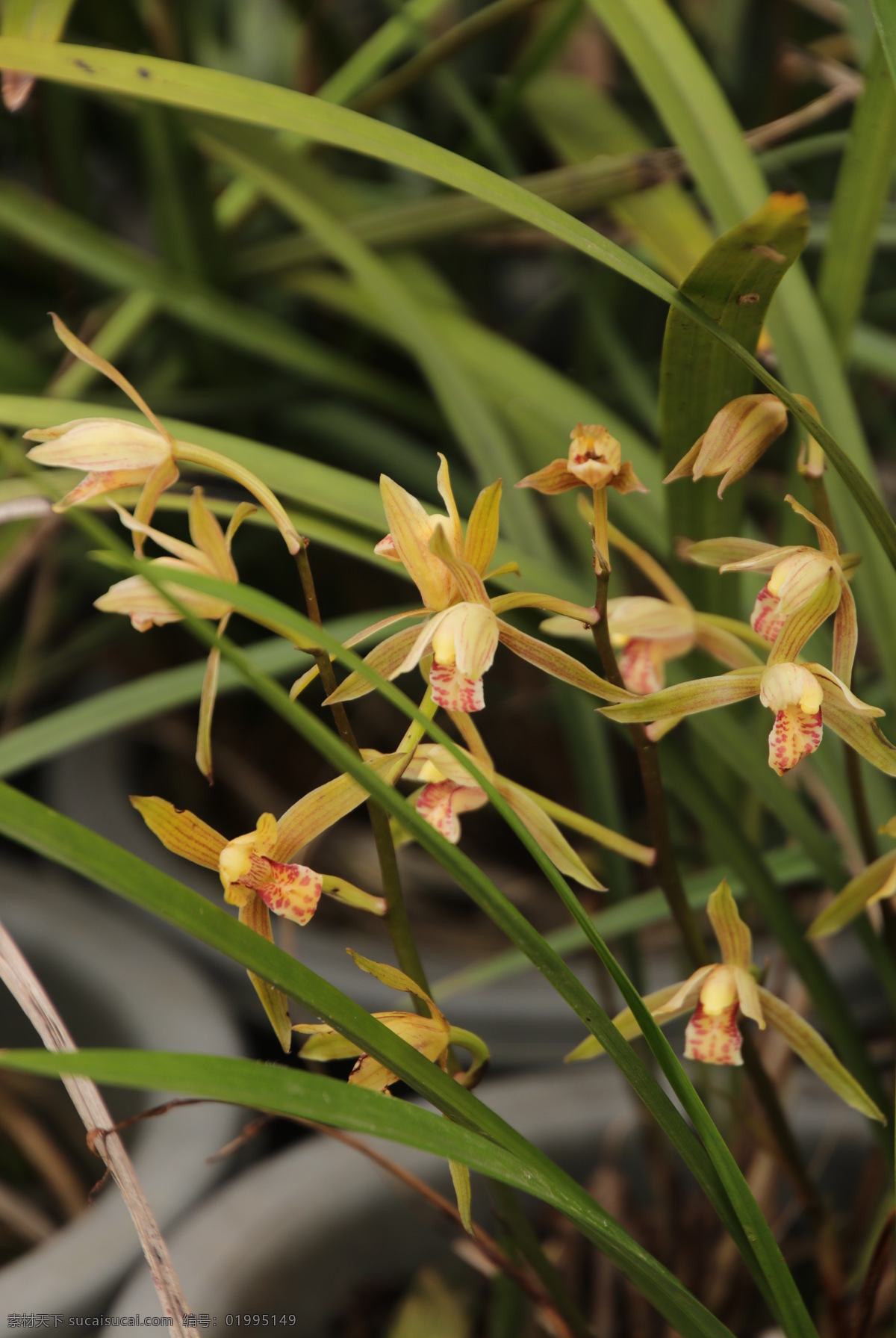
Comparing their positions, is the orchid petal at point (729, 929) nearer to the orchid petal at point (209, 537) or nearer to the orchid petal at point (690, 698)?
the orchid petal at point (690, 698)

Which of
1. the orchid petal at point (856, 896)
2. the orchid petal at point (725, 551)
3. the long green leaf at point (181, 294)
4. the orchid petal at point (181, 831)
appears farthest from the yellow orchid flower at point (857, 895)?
the long green leaf at point (181, 294)

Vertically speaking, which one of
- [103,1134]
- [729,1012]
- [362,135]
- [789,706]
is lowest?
[103,1134]

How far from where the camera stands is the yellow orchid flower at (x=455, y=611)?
0.84 ft

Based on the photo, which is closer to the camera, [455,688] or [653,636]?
[455,688]

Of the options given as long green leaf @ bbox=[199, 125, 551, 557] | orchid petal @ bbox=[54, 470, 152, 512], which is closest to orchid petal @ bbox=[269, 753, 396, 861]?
orchid petal @ bbox=[54, 470, 152, 512]

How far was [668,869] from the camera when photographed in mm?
347

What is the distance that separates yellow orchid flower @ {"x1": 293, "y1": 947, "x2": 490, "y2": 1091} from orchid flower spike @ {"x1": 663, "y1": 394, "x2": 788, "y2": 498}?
0.18m

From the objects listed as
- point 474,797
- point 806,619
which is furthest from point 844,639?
point 474,797

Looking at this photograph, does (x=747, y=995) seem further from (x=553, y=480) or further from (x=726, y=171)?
(x=726, y=171)

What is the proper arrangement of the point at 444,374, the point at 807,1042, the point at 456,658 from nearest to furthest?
the point at 456,658, the point at 807,1042, the point at 444,374

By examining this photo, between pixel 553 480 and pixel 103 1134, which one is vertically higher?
pixel 553 480

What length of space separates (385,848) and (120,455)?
0.14m

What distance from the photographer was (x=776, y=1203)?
0.58m

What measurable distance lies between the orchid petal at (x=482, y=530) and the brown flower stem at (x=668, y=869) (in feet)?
0.11
